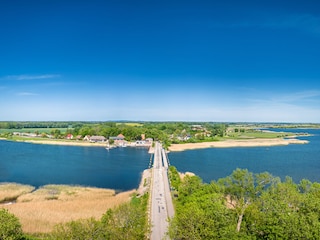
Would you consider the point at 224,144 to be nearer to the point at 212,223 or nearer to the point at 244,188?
the point at 244,188

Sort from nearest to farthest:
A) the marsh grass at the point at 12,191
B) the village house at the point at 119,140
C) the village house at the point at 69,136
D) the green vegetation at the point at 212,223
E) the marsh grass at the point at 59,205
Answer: the green vegetation at the point at 212,223 < the marsh grass at the point at 59,205 < the marsh grass at the point at 12,191 < the village house at the point at 119,140 < the village house at the point at 69,136

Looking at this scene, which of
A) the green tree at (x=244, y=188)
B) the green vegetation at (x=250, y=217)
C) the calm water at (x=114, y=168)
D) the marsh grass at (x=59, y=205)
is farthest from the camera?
the calm water at (x=114, y=168)

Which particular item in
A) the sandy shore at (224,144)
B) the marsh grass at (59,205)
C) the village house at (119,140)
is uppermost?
the village house at (119,140)

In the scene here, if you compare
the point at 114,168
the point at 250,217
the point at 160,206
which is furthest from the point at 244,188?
the point at 114,168

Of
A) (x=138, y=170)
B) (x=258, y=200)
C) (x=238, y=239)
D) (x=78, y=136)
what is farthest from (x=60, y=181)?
(x=78, y=136)

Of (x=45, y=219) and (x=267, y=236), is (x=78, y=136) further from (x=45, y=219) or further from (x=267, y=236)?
(x=267, y=236)

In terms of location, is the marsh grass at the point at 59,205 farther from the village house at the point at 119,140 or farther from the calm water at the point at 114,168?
the village house at the point at 119,140

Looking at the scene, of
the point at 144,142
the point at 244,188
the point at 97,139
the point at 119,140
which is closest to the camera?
the point at 244,188

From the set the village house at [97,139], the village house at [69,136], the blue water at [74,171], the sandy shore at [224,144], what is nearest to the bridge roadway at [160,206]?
the blue water at [74,171]

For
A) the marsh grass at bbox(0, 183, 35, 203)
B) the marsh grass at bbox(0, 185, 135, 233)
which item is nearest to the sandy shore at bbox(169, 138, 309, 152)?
the marsh grass at bbox(0, 185, 135, 233)
